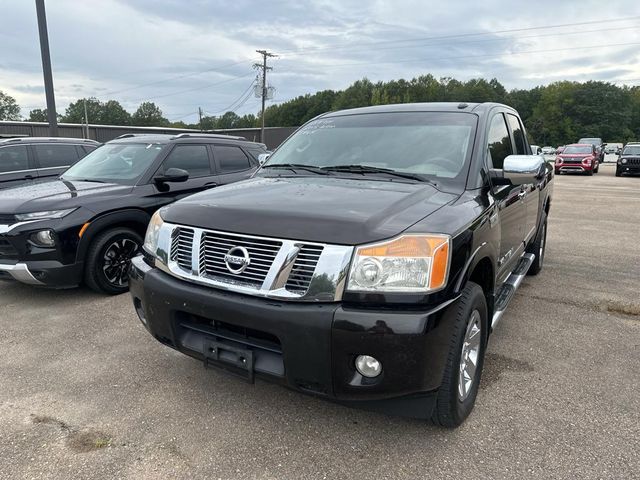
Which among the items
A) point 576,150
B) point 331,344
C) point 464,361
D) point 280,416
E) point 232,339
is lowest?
point 280,416

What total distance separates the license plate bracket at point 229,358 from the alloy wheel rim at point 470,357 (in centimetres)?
107

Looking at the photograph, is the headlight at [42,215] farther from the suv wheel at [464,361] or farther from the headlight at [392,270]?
the suv wheel at [464,361]

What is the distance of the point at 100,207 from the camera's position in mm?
4703

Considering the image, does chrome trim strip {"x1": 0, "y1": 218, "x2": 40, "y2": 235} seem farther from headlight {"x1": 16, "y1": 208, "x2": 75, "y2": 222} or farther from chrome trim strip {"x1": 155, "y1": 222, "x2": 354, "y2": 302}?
chrome trim strip {"x1": 155, "y1": 222, "x2": 354, "y2": 302}

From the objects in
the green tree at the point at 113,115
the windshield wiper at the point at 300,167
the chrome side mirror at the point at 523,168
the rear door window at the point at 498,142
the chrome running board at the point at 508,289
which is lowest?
the chrome running board at the point at 508,289

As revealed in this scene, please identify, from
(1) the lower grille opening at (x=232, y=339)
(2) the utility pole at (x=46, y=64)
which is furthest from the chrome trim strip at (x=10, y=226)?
(2) the utility pole at (x=46, y=64)

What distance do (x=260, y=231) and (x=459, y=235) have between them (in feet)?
3.21

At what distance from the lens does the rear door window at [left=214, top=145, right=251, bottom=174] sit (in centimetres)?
635

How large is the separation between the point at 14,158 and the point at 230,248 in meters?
7.30

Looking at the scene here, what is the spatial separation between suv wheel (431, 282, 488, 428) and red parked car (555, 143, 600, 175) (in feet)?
85.1

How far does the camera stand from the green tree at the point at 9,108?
308ft

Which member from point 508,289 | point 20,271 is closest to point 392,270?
point 508,289

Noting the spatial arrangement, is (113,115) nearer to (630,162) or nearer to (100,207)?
(630,162)

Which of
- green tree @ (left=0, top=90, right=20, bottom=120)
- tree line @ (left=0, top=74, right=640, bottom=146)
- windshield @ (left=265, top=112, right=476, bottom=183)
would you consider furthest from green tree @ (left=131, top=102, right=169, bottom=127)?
windshield @ (left=265, top=112, right=476, bottom=183)
